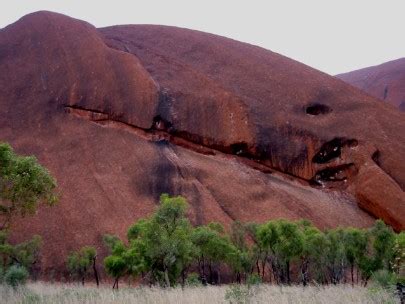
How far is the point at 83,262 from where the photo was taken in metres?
35.2

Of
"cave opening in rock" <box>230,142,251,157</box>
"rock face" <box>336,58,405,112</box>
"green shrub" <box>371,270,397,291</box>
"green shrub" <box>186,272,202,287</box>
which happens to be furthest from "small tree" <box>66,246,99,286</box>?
"rock face" <box>336,58,405,112</box>

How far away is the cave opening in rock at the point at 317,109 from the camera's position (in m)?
60.1

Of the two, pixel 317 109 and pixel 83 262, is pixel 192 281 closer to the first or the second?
pixel 83 262

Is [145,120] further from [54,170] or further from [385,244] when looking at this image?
[385,244]

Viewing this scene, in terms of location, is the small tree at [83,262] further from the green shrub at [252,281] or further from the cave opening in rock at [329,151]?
the cave opening in rock at [329,151]

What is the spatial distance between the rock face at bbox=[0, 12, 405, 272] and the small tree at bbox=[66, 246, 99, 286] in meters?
2.85

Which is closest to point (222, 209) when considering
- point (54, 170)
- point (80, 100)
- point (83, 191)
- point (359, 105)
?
point (83, 191)

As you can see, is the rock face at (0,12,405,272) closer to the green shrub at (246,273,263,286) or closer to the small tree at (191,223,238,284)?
the small tree at (191,223,238,284)

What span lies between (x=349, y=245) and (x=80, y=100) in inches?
1334

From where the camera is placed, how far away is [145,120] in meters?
53.9

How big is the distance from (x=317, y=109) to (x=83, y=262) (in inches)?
1405

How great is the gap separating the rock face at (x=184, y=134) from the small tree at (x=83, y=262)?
285 centimetres

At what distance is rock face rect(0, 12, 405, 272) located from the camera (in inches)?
1793

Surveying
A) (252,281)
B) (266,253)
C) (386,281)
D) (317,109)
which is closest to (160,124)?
(317,109)
